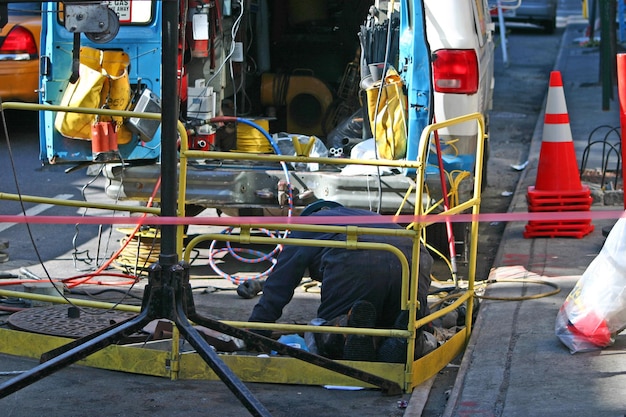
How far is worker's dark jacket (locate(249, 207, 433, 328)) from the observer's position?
18.2ft

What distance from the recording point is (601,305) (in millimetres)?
5469

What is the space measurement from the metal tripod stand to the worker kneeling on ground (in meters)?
0.51

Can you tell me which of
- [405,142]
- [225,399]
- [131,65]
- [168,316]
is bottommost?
[225,399]

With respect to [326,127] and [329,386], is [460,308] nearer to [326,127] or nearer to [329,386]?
[329,386]

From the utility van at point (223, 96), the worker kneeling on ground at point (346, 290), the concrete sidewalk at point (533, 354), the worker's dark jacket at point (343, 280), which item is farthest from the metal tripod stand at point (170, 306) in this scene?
the utility van at point (223, 96)

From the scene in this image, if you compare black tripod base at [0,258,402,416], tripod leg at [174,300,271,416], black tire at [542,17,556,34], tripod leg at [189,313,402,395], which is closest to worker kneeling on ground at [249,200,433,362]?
tripod leg at [189,313,402,395]

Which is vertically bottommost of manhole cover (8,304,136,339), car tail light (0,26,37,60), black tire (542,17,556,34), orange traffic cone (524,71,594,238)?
manhole cover (8,304,136,339)

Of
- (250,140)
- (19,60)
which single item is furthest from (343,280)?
(19,60)

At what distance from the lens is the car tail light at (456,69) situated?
7020 millimetres

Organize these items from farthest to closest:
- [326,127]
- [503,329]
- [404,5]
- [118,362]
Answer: [326,127] < [404,5] < [503,329] < [118,362]

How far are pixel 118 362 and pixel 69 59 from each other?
2497 millimetres

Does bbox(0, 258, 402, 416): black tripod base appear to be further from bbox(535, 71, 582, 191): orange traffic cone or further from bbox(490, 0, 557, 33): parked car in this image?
bbox(490, 0, 557, 33): parked car

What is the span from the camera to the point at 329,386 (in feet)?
17.5

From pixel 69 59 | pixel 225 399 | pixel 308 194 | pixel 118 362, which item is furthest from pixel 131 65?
pixel 225 399
